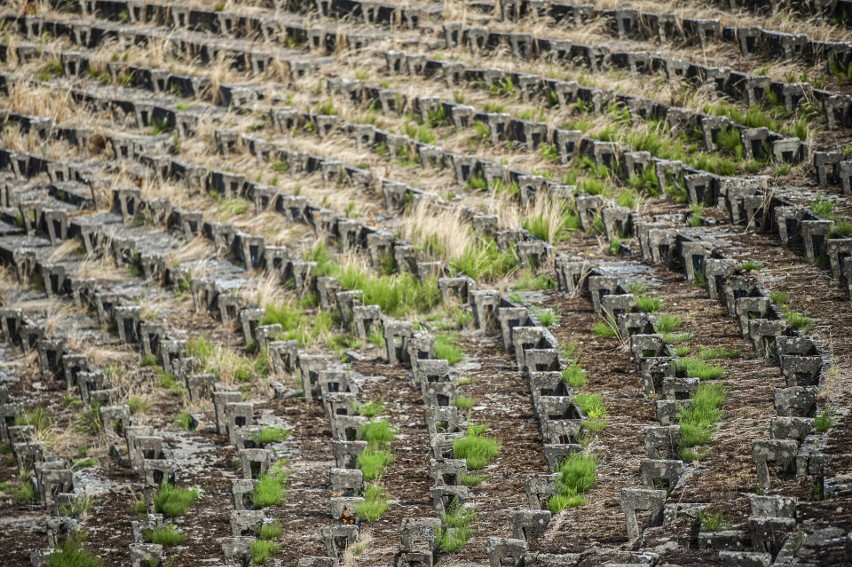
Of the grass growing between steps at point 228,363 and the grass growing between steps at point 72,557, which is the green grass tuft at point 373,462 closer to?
the grass growing between steps at point 72,557

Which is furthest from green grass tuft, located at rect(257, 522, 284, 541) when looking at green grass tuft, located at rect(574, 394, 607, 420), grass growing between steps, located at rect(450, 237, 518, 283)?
grass growing between steps, located at rect(450, 237, 518, 283)

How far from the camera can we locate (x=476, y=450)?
1175 cm

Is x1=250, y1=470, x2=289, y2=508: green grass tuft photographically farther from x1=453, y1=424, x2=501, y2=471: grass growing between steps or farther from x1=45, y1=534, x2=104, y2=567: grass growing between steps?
x1=453, y1=424, x2=501, y2=471: grass growing between steps

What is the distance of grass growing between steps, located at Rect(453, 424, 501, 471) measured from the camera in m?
11.6

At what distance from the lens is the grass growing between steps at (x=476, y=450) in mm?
11578

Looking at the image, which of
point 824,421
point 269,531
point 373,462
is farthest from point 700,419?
point 269,531

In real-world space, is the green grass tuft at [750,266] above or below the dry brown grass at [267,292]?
above

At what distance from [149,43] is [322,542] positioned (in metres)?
17.6

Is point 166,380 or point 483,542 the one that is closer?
point 483,542

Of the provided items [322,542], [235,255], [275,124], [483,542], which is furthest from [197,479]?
[275,124]

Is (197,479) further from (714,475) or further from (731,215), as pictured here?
(731,215)

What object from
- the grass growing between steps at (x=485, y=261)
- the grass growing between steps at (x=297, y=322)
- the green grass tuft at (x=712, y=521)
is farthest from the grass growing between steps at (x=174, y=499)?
the grass growing between steps at (x=485, y=261)

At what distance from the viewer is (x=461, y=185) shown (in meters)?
19.1

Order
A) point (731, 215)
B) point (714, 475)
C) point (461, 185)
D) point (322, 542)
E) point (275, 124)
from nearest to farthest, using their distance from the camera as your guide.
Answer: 1. point (714, 475)
2. point (322, 542)
3. point (731, 215)
4. point (461, 185)
5. point (275, 124)
